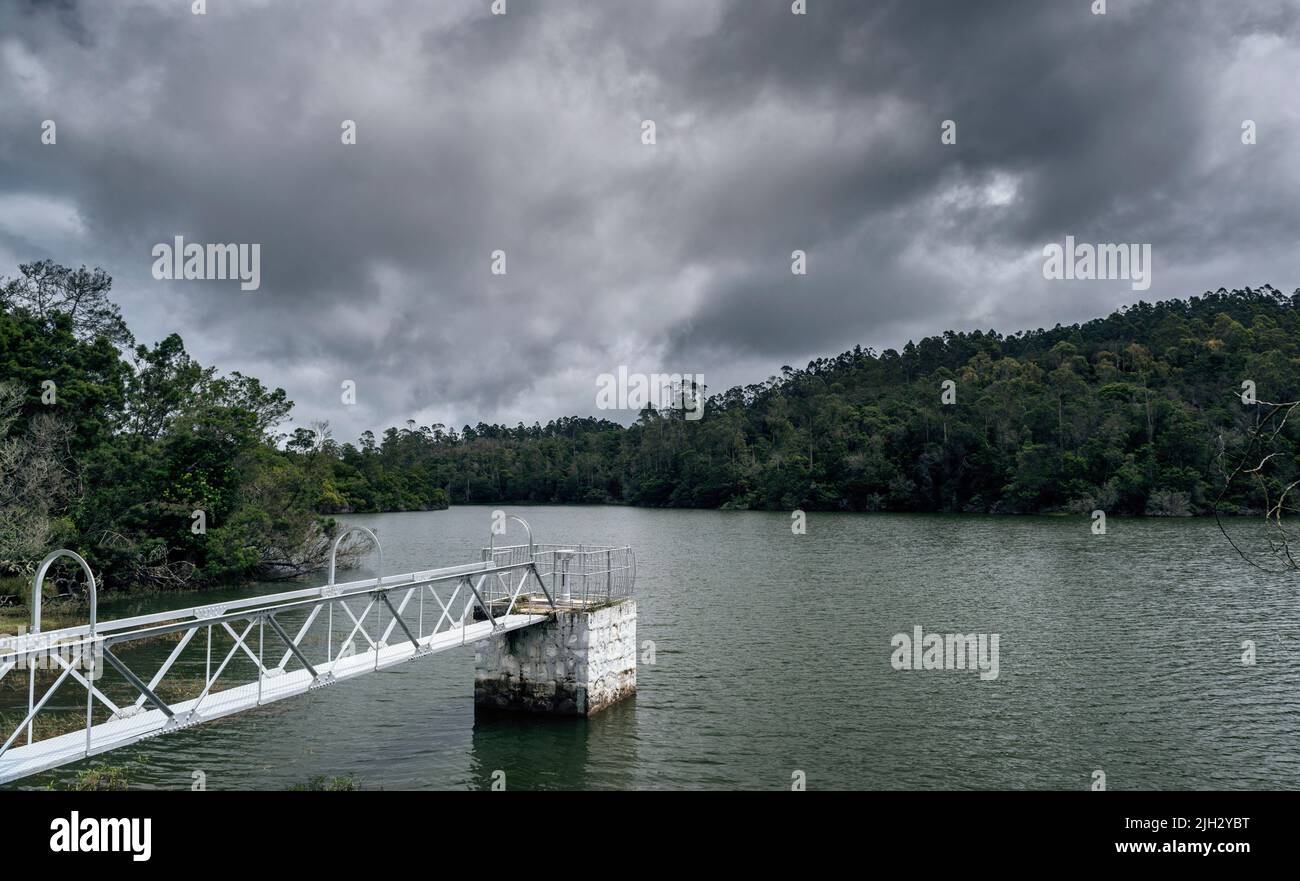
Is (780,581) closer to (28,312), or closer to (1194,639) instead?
(1194,639)

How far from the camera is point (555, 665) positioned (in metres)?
17.5

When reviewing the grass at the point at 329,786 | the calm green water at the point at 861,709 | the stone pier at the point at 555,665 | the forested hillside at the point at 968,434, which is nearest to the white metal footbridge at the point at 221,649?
the stone pier at the point at 555,665

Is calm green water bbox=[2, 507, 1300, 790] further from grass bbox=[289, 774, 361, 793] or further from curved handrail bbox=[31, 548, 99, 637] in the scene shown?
curved handrail bbox=[31, 548, 99, 637]

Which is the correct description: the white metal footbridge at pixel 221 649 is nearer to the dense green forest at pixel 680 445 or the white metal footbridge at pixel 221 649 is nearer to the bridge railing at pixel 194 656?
the bridge railing at pixel 194 656

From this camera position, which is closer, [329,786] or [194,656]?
[329,786]

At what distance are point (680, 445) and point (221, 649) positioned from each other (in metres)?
116

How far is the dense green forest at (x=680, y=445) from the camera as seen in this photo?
35.5 metres

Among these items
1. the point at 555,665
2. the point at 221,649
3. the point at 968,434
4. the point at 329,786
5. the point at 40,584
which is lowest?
the point at 221,649

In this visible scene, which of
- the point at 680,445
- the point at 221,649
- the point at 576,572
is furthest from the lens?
the point at 680,445

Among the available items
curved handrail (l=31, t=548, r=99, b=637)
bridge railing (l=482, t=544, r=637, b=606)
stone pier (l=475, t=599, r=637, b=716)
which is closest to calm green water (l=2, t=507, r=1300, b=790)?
stone pier (l=475, t=599, r=637, b=716)

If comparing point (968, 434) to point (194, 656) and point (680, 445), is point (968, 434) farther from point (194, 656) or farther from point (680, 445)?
point (194, 656)

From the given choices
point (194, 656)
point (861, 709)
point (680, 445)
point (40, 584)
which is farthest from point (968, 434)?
point (40, 584)
